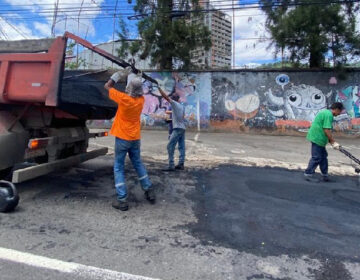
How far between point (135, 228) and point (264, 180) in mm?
3282

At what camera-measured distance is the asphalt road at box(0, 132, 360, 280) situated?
9.10 feet

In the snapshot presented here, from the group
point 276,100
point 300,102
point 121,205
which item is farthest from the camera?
point 276,100

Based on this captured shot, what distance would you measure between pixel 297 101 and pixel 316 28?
3.27 meters

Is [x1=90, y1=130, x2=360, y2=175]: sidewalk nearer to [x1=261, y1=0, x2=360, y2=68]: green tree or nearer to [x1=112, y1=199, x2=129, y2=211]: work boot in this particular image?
[x1=112, y1=199, x2=129, y2=211]: work boot

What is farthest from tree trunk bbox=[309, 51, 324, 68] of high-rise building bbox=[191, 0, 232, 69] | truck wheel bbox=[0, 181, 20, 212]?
truck wheel bbox=[0, 181, 20, 212]

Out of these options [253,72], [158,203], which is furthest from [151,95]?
[158,203]

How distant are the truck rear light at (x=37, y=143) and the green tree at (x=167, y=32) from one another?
1192 cm

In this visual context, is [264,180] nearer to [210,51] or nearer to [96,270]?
[96,270]

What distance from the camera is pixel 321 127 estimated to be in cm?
623

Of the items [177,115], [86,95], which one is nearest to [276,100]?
[177,115]

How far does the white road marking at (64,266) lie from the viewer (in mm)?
2602

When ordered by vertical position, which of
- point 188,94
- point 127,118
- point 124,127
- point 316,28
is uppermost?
point 316,28

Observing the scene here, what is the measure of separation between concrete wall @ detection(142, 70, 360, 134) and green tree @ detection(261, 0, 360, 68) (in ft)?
3.30

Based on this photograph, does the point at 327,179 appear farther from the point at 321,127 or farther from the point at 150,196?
the point at 150,196
